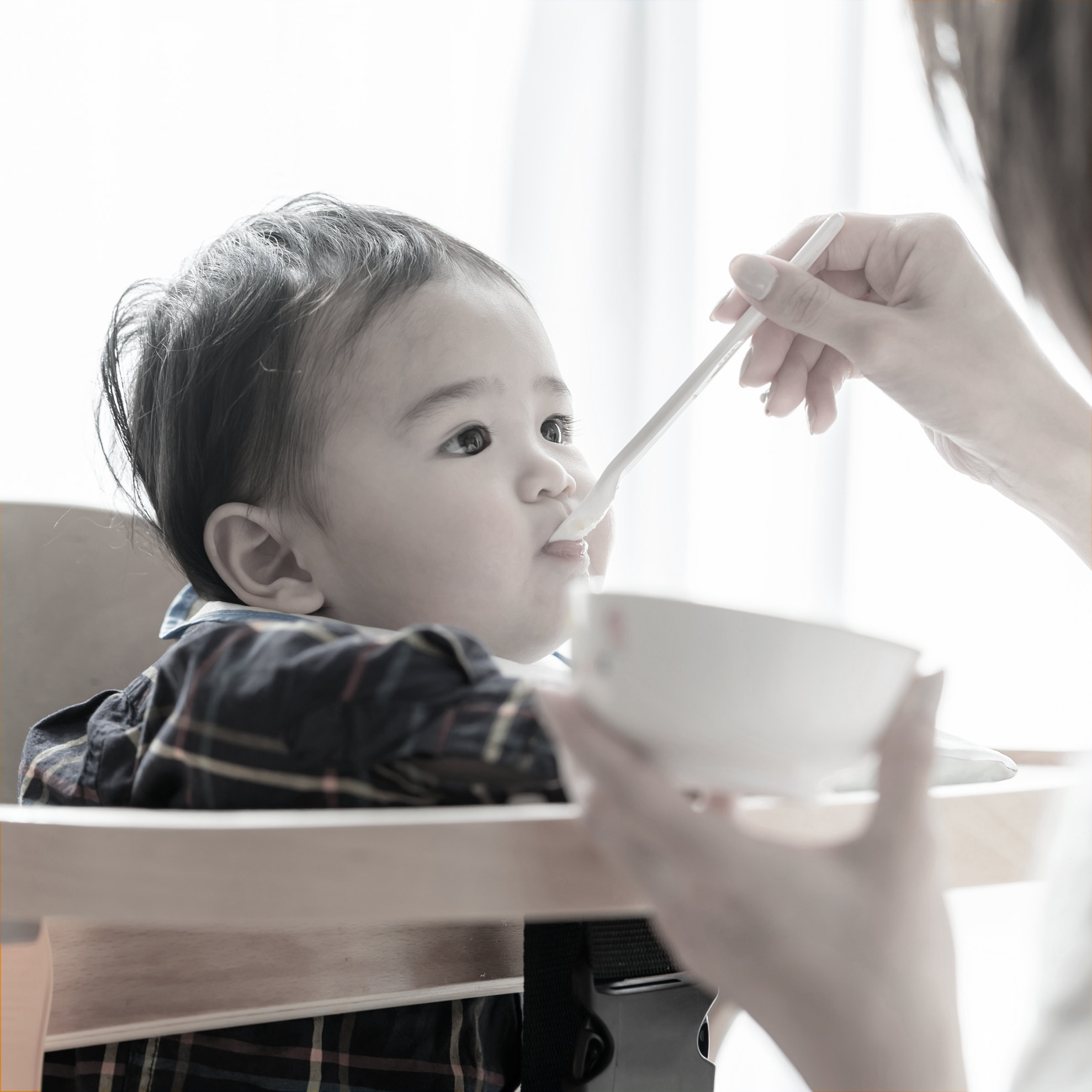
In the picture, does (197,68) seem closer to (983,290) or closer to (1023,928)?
(983,290)

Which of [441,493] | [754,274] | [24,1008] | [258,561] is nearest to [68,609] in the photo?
[258,561]

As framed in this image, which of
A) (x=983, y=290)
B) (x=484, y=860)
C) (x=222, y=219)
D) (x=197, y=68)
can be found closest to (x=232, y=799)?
(x=484, y=860)

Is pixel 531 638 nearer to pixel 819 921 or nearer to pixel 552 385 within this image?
pixel 552 385

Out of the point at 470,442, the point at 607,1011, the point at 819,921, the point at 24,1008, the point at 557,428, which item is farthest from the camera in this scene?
the point at 557,428

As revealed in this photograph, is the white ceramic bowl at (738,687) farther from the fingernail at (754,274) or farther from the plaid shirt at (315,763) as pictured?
the fingernail at (754,274)

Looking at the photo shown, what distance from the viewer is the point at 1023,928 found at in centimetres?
155

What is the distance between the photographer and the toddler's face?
2.73 feet

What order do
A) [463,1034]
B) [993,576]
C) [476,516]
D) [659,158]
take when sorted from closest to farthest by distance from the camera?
[463,1034]
[476,516]
[993,576]
[659,158]

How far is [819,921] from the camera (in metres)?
0.34

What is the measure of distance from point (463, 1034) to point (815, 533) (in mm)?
1485

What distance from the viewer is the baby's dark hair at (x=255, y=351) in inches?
34.0

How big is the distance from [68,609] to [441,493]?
0.48 m

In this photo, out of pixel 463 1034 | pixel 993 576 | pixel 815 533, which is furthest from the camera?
pixel 815 533

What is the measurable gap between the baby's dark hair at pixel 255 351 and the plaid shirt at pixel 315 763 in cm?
21
